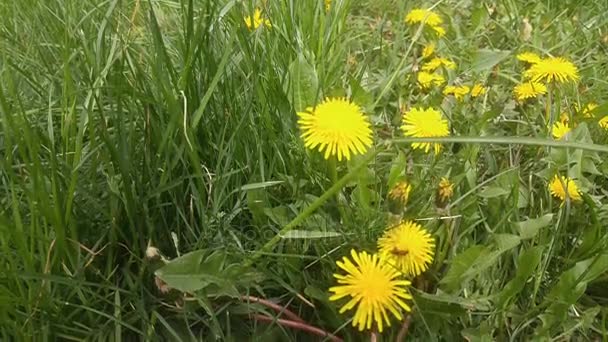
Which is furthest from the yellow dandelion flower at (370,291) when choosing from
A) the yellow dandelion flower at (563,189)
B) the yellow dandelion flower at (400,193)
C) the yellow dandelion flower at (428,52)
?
the yellow dandelion flower at (428,52)

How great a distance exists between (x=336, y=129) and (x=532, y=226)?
1.02 feet

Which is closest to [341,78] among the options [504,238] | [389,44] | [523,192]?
[389,44]

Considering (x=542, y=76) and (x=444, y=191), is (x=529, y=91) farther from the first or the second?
(x=444, y=191)

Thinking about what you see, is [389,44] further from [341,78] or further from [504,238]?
[504,238]

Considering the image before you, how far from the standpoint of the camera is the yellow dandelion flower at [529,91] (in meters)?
1.17

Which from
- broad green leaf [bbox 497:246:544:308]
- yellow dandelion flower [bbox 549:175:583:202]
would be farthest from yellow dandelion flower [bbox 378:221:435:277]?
yellow dandelion flower [bbox 549:175:583:202]

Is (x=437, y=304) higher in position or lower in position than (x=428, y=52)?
lower

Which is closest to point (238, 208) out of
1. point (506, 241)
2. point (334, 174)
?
point (334, 174)

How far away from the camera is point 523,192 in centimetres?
106

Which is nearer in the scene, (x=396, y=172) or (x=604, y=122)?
(x=396, y=172)

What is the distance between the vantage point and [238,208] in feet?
3.15

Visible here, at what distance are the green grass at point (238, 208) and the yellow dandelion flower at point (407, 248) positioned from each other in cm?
5

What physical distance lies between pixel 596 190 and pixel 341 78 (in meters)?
0.51

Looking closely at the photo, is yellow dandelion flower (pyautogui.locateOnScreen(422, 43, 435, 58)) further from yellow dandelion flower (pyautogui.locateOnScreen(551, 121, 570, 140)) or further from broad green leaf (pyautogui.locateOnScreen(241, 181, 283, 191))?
broad green leaf (pyautogui.locateOnScreen(241, 181, 283, 191))
